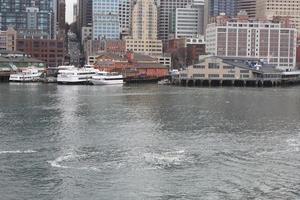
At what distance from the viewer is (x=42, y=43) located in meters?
150

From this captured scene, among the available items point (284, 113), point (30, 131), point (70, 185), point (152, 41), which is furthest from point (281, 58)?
point (70, 185)

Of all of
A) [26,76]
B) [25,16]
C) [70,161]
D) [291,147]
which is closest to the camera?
[70,161]

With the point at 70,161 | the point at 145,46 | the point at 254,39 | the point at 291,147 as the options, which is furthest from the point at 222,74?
the point at 145,46

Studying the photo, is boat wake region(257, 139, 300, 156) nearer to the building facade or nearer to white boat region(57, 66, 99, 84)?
white boat region(57, 66, 99, 84)

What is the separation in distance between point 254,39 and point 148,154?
445ft

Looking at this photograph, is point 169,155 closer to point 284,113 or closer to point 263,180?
point 263,180

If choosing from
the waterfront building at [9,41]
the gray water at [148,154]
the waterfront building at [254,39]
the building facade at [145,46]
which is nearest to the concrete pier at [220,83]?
the gray water at [148,154]

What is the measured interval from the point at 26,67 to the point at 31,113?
75350mm

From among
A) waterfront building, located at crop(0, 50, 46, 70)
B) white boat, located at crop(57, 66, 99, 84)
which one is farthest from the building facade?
white boat, located at crop(57, 66, 99, 84)

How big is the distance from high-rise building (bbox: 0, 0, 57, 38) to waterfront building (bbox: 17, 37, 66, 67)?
20.9m

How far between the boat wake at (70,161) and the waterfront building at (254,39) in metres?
133

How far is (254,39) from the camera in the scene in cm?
16125

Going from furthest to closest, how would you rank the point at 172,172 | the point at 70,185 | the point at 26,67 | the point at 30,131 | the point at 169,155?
the point at 26,67 < the point at 30,131 < the point at 169,155 < the point at 172,172 < the point at 70,185

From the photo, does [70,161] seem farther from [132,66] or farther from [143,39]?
[143,39]
